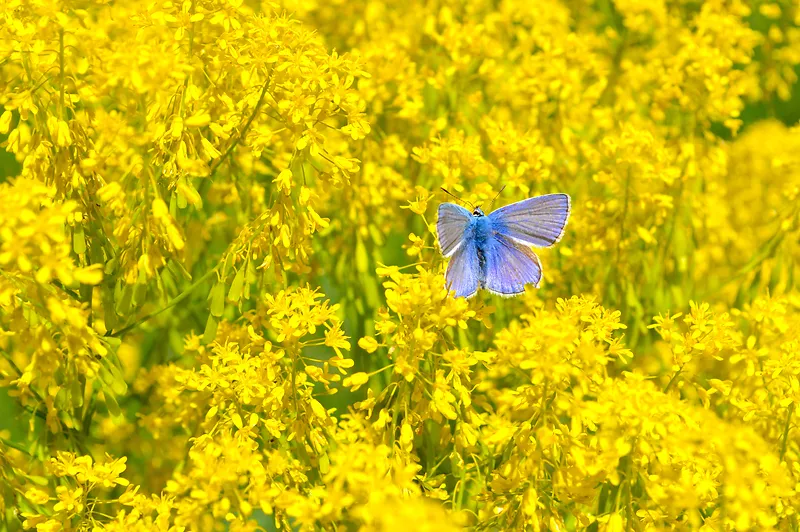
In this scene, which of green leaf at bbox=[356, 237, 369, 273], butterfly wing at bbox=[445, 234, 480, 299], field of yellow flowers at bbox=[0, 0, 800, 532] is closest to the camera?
field of yellow flowers at bbox=[0, 0, 800, 532]

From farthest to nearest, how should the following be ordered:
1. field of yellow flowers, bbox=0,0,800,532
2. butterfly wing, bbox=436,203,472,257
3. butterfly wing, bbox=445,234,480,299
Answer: butterfly wing, bbox=436,203,472,257 → butterfly wing, bbox=445,234,480,299 → field of yellow flowers, bbox=0,0,800,532

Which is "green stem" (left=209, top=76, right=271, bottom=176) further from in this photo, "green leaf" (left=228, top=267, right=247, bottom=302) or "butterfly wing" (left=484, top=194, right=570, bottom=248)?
"butterfly wing" (left=484, top=194, right=570, bottom=248)

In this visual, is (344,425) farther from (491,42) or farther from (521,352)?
(491,42)

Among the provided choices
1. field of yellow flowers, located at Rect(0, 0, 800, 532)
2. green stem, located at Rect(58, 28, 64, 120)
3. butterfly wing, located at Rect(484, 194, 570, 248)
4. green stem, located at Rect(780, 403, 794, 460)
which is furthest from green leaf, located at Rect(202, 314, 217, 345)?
green stem, located at Rect(780, 403, 794, 460)

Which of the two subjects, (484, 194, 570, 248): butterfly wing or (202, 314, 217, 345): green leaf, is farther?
(484, 194, 570, 248): butterfly wing

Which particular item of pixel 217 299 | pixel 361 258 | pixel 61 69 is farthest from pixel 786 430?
pixel 61 69

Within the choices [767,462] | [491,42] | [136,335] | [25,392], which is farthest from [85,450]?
[491,42]

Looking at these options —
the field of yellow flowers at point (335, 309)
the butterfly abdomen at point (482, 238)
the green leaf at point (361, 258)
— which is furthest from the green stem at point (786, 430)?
the green leaf at point (361, 258)

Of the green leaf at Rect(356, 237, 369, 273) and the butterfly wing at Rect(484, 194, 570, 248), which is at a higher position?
the butterfly wing at Rect(484, 194, 570, 248)

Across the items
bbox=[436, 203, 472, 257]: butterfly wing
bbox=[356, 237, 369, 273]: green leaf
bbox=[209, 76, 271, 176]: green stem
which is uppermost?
bbox=[209, 76, 271, 176]: green stem
